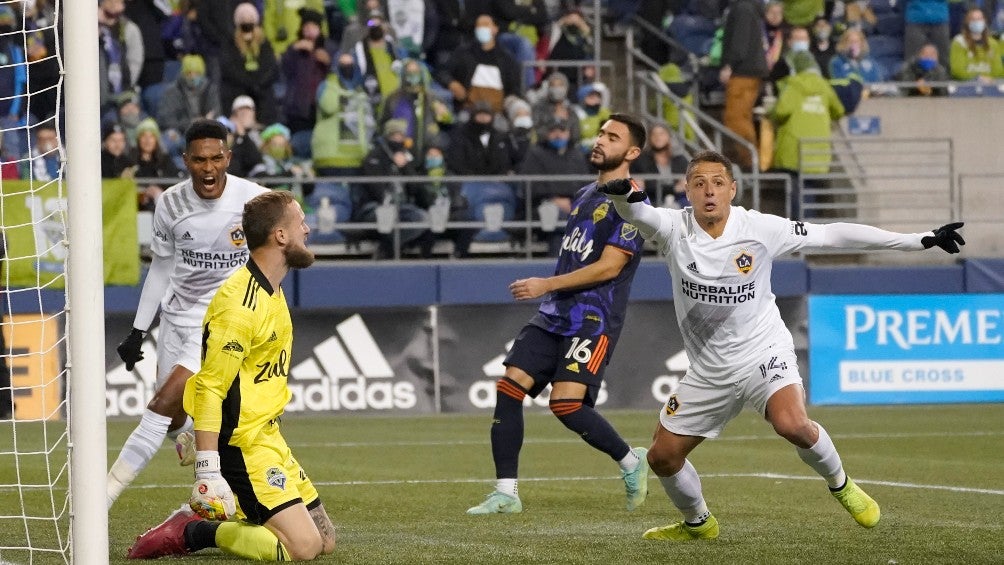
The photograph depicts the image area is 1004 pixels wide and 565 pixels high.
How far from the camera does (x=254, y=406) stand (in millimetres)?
6391

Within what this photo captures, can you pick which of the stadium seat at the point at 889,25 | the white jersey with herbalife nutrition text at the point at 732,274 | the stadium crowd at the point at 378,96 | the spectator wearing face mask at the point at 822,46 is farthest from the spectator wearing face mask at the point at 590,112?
the white jersey with herbalife nutrition text at the point at 732,274

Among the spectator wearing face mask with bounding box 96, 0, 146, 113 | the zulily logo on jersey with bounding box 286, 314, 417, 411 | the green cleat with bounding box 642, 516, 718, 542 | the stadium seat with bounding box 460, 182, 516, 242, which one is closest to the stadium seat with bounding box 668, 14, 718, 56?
the stadium seat with bounding box 460, 182, 516, 242

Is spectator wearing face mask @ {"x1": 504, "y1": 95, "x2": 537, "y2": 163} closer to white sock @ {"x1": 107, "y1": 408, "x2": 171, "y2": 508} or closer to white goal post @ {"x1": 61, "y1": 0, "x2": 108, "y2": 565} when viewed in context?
white sock @ {"x1": 107, "y1": 408, "x2": 171, "y2": 508}

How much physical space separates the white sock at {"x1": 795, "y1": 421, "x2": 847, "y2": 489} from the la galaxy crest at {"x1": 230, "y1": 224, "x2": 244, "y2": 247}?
3.13m

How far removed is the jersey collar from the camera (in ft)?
21.0

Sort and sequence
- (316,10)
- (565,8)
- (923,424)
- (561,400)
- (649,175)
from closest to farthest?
(561,400) → (923,424) → (649,175) → (316,10) → (565,8)

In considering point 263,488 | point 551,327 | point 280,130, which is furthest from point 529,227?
point 263,488

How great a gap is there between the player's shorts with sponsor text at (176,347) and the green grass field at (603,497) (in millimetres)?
763

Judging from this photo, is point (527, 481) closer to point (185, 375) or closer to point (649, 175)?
point (185, 375)

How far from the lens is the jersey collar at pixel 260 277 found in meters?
6.41

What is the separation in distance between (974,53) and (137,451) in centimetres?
1629

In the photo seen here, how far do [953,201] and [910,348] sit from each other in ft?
7.90

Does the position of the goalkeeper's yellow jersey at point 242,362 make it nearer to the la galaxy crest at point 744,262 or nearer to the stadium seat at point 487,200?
the la galaxy crest at point 744,262

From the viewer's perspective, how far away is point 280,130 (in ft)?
57.8
